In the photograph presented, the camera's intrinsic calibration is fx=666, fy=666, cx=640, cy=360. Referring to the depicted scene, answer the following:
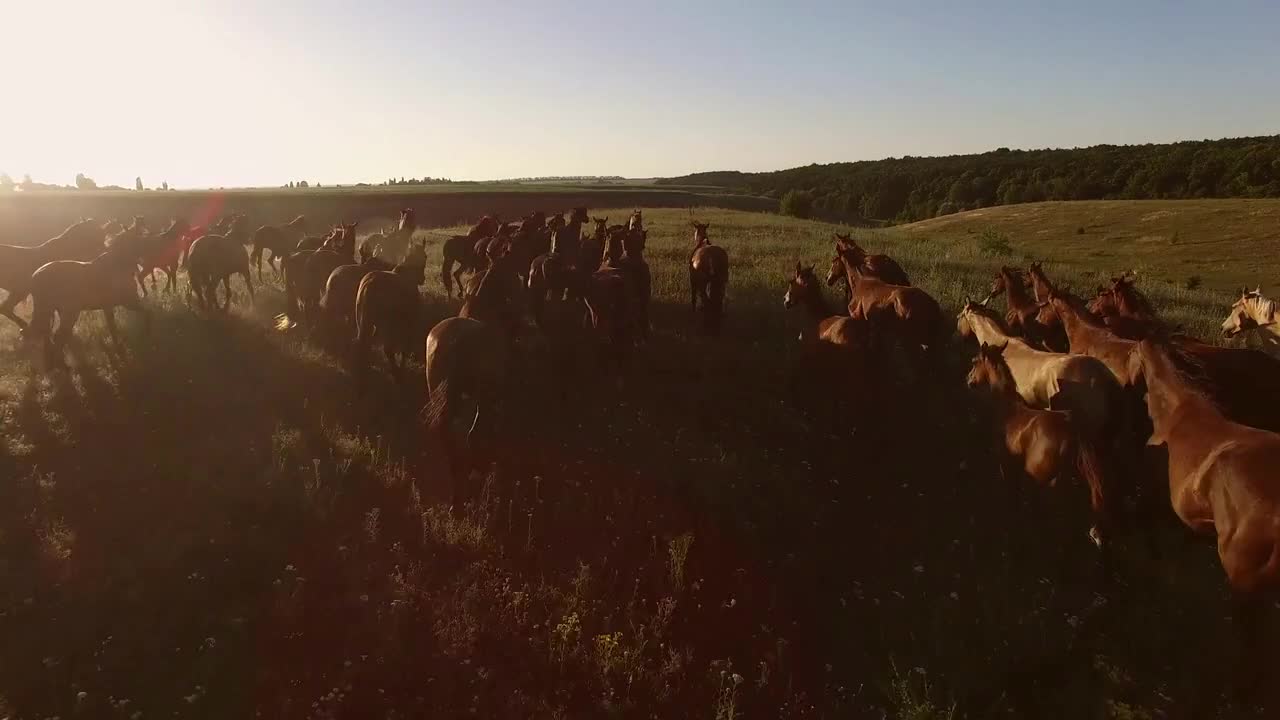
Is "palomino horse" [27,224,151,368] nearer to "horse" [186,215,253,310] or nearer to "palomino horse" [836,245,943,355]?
"horse" [186,215,253,310]

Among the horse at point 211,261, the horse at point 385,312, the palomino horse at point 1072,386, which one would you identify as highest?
the horse at point 211,261

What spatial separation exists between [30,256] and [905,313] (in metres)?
15.6

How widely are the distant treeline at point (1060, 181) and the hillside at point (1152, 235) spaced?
2295 centimetres

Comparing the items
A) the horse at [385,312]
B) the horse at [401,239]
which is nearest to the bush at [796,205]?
the horse at [401,239]

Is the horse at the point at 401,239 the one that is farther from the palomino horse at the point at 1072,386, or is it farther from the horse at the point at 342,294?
the palomino horse at the point at 1072,386

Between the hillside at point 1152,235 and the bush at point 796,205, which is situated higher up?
the bush at point 796,205

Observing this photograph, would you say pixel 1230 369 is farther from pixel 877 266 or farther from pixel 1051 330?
pixel 877 266

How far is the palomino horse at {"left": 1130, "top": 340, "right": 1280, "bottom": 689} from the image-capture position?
4.54 meters

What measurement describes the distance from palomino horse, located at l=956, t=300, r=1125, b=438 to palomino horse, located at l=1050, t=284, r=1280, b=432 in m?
0.50

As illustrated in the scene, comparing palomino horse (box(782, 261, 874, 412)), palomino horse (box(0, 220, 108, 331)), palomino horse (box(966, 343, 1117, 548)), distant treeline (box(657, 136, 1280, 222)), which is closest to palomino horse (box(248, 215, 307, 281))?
palomino horse (box(0, 220, 108, 331))

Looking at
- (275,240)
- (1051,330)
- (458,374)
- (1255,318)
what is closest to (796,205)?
(275,240)

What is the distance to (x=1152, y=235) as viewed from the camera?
45.9 metres

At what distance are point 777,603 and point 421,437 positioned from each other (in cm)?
512

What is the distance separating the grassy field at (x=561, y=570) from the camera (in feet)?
16.3
